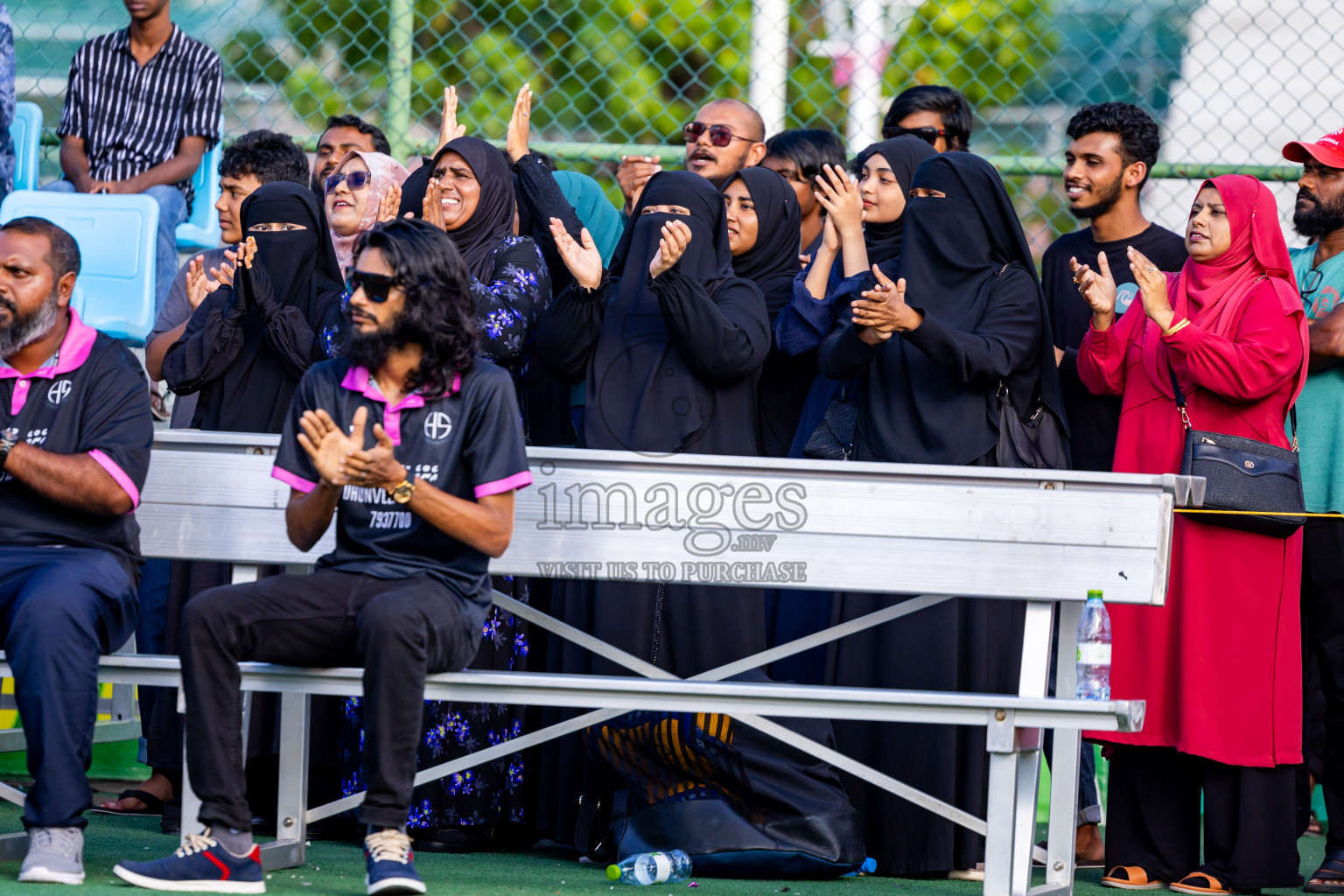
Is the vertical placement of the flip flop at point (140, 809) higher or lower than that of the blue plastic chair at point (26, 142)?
lower

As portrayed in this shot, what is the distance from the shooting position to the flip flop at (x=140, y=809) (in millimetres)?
4594

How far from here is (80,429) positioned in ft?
12.1

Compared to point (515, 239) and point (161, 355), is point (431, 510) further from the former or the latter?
point (161, 355)

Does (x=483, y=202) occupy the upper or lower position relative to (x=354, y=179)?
lower

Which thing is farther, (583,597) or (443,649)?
(583,597)

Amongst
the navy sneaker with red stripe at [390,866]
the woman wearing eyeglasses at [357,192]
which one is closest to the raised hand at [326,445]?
the navy sneaker with red stripe at [390,866]

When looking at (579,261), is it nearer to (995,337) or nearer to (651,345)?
(651,345)

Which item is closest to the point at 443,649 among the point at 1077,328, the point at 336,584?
the point at 336,584

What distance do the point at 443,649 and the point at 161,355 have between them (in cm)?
203

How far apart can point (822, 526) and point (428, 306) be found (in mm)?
1026

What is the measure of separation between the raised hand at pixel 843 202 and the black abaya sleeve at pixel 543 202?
73cm

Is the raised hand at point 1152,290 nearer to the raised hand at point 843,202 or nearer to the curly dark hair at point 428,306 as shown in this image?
the raised hand at point 843,202

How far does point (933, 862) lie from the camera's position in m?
4.10

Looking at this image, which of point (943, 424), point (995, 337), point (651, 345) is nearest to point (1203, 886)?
point (943, 424)
